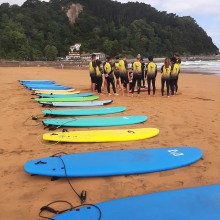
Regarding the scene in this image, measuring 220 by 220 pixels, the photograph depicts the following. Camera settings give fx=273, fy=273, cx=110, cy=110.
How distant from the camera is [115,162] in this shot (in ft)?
12.0

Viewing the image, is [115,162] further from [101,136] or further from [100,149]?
[101,136]

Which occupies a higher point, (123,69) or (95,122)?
(123,69)

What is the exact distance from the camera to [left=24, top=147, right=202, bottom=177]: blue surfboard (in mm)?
3389

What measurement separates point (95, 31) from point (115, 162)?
315 feet

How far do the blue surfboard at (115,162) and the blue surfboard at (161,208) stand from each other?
0.68 meters

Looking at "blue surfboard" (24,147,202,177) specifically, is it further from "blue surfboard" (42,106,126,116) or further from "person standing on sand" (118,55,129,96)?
"person standing on sand" (118,55,129,96)

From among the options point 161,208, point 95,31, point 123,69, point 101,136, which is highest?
point 95,31

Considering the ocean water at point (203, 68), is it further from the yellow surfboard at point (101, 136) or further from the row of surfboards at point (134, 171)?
the row of surfboards at point (134, 171)

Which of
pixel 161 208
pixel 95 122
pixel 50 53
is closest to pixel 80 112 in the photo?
pixel 95 122

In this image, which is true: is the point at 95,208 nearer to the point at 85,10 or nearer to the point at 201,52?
the point at 85,10

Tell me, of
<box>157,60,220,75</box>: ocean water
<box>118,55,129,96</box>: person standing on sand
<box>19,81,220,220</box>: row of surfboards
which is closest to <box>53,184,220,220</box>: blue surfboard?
<box>19,81,220,220</box>: row of surfboards

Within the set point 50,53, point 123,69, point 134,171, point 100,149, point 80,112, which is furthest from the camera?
point 50,53

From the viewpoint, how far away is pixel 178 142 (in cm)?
473

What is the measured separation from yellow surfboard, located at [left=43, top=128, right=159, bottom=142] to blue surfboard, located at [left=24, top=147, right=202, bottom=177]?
68 centimetres
